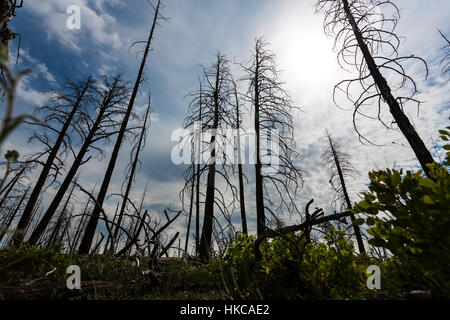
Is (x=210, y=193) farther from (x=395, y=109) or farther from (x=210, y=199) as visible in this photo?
(x=395, y=109)

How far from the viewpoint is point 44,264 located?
2949 mm

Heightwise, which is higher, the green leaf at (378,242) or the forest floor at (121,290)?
the green leaf at (378,242)

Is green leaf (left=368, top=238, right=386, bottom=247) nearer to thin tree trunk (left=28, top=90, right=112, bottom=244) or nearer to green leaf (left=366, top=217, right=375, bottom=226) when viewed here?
green leaf (left=366, top=217, right=375, bottom=226)

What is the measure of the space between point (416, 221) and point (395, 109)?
13.6 ft

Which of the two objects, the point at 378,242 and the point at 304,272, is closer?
the point at 378,242

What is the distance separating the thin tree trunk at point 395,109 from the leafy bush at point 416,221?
2.65 meters

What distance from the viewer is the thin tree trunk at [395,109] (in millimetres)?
3980

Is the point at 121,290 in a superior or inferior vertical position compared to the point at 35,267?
inferior

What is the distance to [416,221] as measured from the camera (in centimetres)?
149

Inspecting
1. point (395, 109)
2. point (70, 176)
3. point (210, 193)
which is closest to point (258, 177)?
point (210, 193)

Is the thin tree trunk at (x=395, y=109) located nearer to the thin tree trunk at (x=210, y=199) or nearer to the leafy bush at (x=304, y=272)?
the leafy bush at (x=304, y=272)

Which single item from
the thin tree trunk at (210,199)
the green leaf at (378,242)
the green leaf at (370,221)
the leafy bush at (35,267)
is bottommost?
the leafy bush at (35,267)

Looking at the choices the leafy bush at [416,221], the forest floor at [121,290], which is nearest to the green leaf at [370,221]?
the leafy bush at [416,221]
